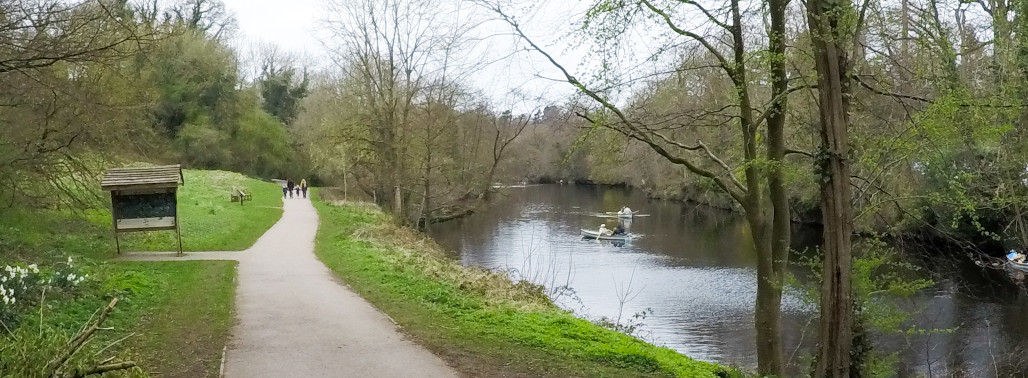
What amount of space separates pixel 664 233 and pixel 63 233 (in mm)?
25127

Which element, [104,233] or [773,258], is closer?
[773,258]

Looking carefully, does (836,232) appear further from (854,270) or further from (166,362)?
(166,362)

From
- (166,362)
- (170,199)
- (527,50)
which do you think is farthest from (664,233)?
(166,362)

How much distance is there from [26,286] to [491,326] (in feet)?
18.0

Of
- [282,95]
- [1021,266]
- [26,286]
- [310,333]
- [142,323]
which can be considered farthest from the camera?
[282,95]

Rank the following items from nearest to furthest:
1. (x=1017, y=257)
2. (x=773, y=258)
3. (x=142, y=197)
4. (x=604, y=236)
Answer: (x=773, y=258) < (x=142, y=197) < (x=1017, y=257) < (x=604, y=236)

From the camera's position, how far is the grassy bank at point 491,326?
7.96 metres

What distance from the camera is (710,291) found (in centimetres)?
2081

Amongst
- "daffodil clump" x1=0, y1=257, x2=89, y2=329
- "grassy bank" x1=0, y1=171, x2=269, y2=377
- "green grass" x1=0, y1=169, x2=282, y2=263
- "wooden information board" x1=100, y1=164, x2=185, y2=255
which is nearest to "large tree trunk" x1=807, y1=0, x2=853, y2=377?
"grassy bank" x1=0, y1=171, x2=269, y2=377

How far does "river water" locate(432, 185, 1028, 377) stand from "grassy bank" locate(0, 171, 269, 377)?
736 cm

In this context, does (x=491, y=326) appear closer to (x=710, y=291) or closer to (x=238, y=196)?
(x=710, y=291)

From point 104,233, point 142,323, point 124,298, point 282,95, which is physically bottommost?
point 142,323

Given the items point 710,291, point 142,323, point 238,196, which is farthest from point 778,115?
point 238,196

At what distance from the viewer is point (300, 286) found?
12414 millimetres
